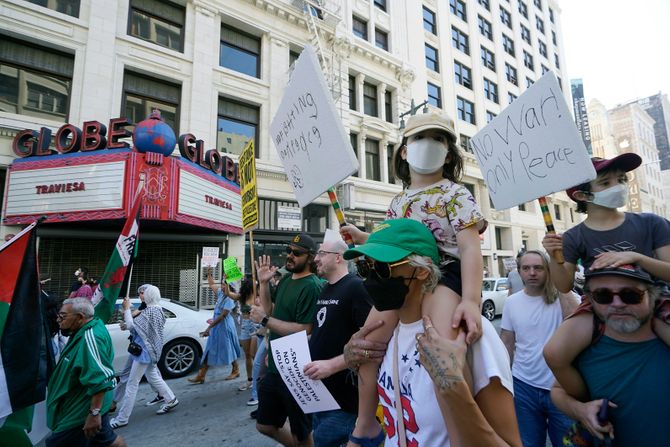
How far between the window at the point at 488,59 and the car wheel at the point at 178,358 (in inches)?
1186

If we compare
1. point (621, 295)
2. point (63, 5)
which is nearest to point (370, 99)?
point (63, 5)

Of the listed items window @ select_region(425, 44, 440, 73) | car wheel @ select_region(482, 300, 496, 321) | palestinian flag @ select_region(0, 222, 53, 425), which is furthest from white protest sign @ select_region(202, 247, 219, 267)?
window @ select_region(425, 44, 440, 73)

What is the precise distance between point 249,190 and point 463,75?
87.9ft

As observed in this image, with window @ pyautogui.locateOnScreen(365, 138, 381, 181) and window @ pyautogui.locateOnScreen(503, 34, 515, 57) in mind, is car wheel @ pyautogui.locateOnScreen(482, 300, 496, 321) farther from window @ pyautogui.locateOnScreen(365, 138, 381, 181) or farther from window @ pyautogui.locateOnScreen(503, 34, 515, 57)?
window @ pyautogui.locateOnScreen(503, 34, 515, 57)

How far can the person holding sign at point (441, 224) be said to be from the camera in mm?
1407

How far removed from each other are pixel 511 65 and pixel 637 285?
35573 millimetres

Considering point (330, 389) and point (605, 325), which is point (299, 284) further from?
point (605, 325)

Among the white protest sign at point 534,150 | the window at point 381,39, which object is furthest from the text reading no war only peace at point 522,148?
the window at point 381,39

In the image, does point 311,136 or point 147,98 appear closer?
point 311,136

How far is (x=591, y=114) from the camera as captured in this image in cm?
5566

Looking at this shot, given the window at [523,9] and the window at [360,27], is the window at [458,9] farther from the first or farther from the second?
the window at [523,9]

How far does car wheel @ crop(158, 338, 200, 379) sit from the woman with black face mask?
21.8 ft

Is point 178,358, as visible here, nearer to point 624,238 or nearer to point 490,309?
point 624,238

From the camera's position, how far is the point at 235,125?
15.0 m
